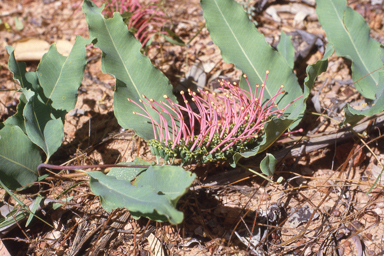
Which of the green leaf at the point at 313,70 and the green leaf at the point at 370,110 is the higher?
the green leaf at the point at 313,70

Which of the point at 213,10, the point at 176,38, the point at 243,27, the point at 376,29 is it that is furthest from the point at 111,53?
the point at 376,29

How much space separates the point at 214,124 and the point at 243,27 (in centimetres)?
54

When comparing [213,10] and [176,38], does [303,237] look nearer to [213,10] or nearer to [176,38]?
[213,10]

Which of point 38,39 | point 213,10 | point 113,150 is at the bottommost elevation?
point 113,150

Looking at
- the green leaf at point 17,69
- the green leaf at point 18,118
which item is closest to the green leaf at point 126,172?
the green leaf at point 18,118

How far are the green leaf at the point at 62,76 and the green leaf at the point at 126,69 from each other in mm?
153

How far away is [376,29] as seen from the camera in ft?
6.64

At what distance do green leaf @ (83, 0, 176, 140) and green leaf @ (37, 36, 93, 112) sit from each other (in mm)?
153

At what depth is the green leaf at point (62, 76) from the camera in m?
1.42

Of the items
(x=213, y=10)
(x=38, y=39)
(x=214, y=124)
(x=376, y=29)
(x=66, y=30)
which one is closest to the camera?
(x=214, y=124)

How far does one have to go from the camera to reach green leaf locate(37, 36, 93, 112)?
1418mm

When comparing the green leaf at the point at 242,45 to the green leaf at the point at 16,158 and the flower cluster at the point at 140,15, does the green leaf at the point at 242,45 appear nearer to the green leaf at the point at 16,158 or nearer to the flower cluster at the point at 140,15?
the flower cluster at the point at 140,15

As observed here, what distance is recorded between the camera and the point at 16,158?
1.27 metres

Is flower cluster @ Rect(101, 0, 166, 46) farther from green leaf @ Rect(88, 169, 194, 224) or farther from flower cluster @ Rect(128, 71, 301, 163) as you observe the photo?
green leaf @ Rect(88, 169, 194, 224)
